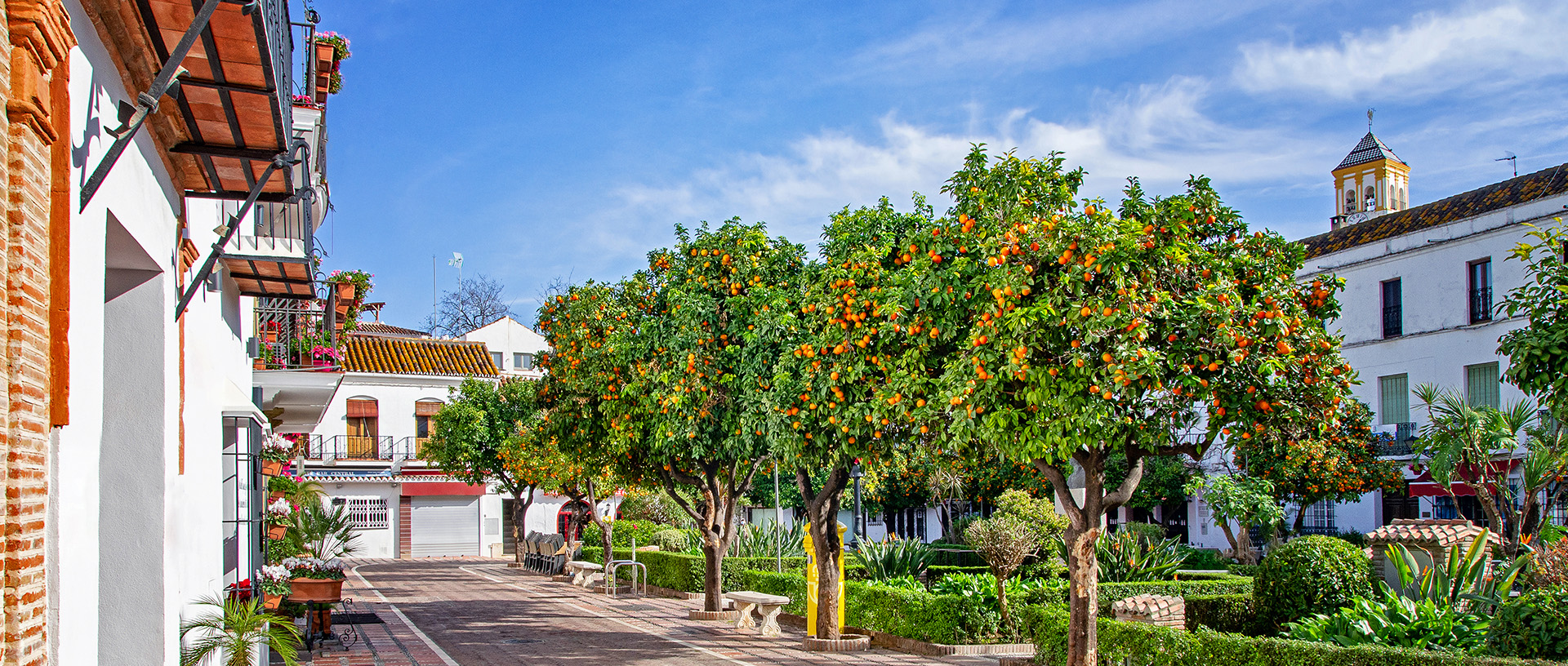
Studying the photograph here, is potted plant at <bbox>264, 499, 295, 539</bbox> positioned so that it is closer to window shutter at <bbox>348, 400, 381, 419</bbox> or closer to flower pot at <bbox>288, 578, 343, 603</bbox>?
flower pot at <bbox>288, 578, 343, 603</bbox>

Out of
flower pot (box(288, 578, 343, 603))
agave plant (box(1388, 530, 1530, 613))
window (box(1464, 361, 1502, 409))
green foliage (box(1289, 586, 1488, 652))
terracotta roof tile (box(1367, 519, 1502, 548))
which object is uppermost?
window (box(1464, 361, 1502, 409))

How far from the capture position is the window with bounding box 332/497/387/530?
140 feet

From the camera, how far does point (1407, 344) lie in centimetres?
3103

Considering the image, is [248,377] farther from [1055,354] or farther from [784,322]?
[1055,354]

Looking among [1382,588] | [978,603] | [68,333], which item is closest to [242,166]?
[68,333]

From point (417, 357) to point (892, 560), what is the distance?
98.0 feet

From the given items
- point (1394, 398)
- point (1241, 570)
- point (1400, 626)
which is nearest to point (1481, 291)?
point (1394, 398)

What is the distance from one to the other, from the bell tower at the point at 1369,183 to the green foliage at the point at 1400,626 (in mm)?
31946

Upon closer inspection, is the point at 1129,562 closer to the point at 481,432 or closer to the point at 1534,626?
the point at 1534,626

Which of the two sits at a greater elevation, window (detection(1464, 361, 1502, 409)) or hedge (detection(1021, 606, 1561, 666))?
window (detection(1464, 361, 1502, 409))

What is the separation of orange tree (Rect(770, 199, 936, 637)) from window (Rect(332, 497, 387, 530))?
32213 mm

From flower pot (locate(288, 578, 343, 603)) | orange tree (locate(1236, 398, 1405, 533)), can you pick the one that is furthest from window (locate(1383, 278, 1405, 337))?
flower pot (locate(288, 578, 343, 603))

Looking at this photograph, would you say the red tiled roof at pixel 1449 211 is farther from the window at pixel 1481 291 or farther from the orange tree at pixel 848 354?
the orange tree at pixel 848 354

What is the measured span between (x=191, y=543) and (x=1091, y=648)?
779cm
